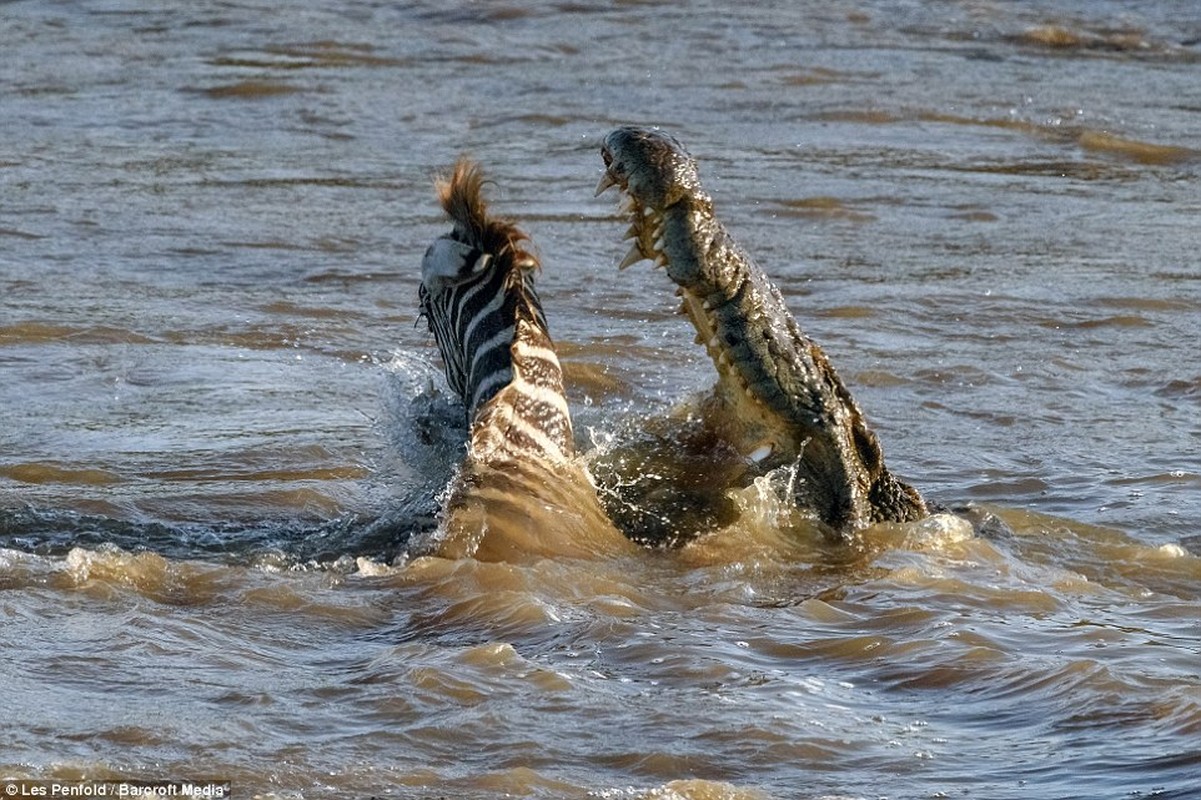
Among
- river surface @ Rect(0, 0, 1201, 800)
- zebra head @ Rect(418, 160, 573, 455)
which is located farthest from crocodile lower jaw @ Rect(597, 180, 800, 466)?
zebra head @ Rect(418, 160, 573, 455)

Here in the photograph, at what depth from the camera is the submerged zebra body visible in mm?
4434

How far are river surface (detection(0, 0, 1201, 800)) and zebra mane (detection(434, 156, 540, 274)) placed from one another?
62 centimetres

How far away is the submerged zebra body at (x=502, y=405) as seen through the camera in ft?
14.5

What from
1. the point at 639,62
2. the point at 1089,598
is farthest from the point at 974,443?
the point at 639,62

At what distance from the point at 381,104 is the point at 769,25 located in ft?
14.5

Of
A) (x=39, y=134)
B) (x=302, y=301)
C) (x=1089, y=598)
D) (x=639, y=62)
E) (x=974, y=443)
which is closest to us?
(x=1089, y=598)

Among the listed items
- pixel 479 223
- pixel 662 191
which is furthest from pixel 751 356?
pixel 479 223

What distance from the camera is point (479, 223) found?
14.5ft

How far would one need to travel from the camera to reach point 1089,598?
15.1ft

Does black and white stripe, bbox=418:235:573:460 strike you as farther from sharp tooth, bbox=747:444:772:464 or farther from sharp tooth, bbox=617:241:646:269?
sharp tooth, bbox=747:444:772:464

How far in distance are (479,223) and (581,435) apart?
85 cm

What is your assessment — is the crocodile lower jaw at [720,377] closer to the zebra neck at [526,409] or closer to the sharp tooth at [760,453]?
the sharp tooth at [760,453]

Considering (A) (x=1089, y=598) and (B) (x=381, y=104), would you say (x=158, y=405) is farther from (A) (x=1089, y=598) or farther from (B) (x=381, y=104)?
(B) (x=381, y=104)

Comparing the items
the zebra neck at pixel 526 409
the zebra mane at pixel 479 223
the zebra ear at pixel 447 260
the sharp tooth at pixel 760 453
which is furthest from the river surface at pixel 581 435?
the zebra mane at pixel 479 223
